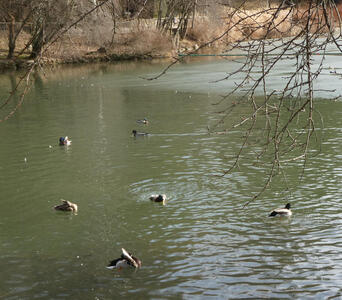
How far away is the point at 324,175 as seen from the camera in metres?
10.7

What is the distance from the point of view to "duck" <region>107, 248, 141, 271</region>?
6.90m

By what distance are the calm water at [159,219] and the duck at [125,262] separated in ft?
0.27

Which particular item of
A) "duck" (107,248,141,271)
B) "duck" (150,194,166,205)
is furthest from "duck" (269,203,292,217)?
"duck" (107,248,141,271)

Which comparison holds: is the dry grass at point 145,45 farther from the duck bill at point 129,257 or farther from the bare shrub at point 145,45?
the duck bill at point 129,257

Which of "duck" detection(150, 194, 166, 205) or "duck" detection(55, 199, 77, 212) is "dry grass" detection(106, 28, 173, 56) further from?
"duck" detection(55, 199, 77, 212)

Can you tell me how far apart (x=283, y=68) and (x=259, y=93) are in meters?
6.83

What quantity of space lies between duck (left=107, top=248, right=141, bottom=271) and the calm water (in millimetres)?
83

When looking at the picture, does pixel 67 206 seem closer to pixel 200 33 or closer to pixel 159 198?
pixel 159 198

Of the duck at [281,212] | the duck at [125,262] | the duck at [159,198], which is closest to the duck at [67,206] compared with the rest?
the duck at [159,198]

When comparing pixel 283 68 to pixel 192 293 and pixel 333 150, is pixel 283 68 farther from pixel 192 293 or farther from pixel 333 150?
pixel 192 293

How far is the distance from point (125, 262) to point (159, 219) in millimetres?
1974

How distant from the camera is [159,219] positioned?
889 cm

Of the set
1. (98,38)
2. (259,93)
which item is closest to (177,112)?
(259,93)

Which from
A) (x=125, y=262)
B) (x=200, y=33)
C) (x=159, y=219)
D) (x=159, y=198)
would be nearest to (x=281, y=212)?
(x=159, y=219)
